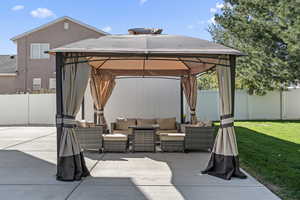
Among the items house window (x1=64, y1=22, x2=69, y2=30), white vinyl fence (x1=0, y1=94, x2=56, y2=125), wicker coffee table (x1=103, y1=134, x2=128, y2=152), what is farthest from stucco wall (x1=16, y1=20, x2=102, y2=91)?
wicker coffee table (x1=103, y1=134, x2=128, y2=152)

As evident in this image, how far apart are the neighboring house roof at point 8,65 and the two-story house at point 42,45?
1.01m

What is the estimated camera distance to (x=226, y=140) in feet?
18.2

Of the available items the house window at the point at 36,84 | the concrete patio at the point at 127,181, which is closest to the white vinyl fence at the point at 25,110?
the house window at the point at 36,84

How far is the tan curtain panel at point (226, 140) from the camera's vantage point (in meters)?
5.48

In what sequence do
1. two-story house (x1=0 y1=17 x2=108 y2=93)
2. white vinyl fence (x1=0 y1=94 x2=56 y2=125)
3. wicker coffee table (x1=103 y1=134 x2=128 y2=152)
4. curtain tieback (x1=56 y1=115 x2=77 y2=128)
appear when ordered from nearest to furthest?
curtain tieback (x1=56 y1=115 x2=77 y2=128), wicker coffee table (x1=103 y1=134 x2=128 y2=152), white vinyl fence (x1=0 y1=94 x2=56 y2=125), two-story house (x1=0 y1=17 x2=108 y2=93)

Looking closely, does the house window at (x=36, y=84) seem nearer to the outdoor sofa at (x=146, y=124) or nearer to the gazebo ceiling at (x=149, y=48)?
the outdoor sofa at (x=146, y=124)

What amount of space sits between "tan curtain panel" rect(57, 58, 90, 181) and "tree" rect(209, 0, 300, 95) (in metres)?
9.32

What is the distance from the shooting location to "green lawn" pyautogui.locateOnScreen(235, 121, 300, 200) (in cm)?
492

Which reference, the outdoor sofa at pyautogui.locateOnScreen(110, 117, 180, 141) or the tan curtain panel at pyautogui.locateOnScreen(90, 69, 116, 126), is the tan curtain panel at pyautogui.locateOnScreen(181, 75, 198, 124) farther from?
the tan curtain panel at pyautogui.locateOnScreen(90, 69, 116, 126)

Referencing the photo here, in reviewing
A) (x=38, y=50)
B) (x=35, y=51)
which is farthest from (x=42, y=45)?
(x=35, y=51)

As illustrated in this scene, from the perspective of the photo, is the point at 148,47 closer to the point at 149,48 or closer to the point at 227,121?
the point at 149,48

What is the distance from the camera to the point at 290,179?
17.3ft

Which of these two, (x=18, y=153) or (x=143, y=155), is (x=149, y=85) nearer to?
(x=143, y=155)

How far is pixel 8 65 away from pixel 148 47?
1970 centimetres
